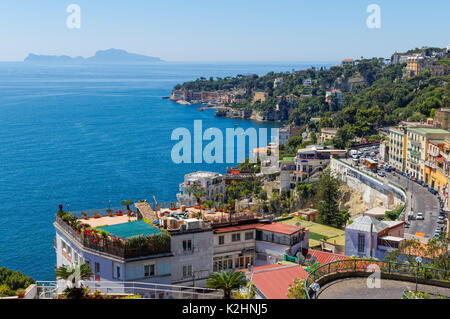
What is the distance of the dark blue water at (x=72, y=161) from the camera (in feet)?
117

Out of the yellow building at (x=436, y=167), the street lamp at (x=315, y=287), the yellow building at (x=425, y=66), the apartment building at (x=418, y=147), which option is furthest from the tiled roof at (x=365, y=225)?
the yellow building at (x=425, y=66)

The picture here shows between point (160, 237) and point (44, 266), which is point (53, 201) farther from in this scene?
point (160, 237)

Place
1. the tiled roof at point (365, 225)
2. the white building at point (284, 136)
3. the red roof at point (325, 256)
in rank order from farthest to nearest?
the white building at point (284, 136) < the tiled roof at point (365, 225) < the red roof at point (325, 256)

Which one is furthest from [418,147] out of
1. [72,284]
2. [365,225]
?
[72,284]

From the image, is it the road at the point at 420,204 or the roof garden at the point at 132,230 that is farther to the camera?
the road at the point at 420,204

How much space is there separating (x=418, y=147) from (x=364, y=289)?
1129 inches

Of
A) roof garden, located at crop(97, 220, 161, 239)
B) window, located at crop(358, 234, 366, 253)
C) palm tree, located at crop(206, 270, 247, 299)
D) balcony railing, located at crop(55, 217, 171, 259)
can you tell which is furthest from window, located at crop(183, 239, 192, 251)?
window, located at crop(358, 234, 366, 253)

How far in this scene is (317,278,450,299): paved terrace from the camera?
22.1ft

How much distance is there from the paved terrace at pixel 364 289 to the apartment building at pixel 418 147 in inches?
1069

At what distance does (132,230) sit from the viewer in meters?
11.5

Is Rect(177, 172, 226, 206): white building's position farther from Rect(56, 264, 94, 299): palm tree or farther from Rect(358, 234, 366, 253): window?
Rect(56, 264, 94, 299): palm tree

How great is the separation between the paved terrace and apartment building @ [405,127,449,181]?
1069 inches

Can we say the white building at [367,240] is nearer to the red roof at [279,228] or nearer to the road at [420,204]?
Answer: the red roof at [279,228]

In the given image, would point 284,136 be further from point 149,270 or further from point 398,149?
point 149,270
